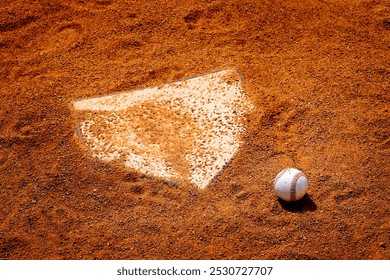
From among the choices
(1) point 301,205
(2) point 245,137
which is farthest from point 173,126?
(1) point 301,205

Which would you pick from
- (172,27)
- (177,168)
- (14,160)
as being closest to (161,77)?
(172,27)

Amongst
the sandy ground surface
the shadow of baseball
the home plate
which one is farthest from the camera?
the home plate

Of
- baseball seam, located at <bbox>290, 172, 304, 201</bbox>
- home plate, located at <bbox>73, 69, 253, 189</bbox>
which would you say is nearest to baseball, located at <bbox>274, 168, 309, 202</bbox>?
baseball seam, located at <bbox>290, 172, 304, 201</bbox>

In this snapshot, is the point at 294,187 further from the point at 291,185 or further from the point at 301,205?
the point at 301,205

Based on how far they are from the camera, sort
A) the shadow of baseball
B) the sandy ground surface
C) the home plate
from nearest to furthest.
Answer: the sandy ground surface < the shadow of baseball < the home plate

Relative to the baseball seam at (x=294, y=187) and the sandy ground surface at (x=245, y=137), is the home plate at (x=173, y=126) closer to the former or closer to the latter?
the sandy ground surface at (x=245, y=137)

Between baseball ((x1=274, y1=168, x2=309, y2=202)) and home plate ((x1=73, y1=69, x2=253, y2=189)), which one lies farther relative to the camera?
home plate ((x1=73, y1=69, x2=253, y2=189))

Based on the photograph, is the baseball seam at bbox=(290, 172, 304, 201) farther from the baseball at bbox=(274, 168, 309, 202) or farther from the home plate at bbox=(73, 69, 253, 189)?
the home plate at bbox=(73, 69, 253, 189)

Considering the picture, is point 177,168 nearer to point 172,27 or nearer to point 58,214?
point 58,214
